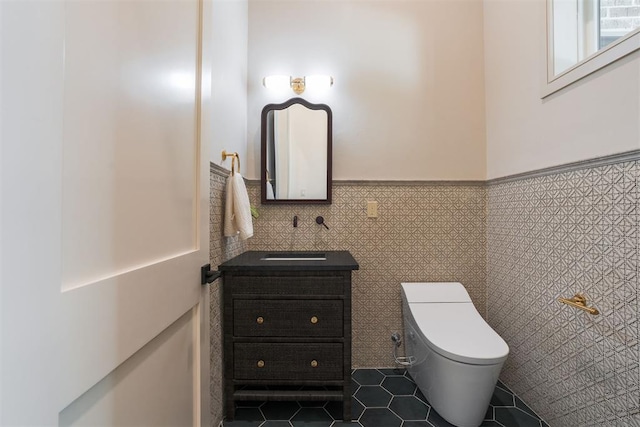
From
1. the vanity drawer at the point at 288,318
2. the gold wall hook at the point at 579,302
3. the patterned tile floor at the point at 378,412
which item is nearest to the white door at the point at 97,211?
the vanity drawer at the point at 288,318

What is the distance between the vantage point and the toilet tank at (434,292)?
170 cm

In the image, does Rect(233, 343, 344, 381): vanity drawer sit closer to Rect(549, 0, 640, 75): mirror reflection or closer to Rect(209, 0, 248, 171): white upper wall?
Rect(209, 0, 248, 171): white upper wall

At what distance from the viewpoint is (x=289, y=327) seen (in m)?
1.38

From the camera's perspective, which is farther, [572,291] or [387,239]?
[387,239]

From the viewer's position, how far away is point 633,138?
0.98m

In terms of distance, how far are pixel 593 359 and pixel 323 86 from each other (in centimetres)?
193

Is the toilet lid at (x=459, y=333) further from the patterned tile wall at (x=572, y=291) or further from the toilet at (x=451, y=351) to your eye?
the patterned tile wall at (x=572, y=291)

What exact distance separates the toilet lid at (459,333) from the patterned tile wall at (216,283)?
101 centimetres

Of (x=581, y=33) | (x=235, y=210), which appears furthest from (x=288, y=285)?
(x=581, y=33)

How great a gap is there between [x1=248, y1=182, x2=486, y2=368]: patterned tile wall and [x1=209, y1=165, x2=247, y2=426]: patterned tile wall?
19.0 inches

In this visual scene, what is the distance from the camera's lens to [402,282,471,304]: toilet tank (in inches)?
67.1

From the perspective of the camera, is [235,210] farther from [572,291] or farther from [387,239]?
[572,291]

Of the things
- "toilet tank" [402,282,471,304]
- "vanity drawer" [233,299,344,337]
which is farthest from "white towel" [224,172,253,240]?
"toilet tank" [402,282,471,304]

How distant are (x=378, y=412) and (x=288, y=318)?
0.69 metres
